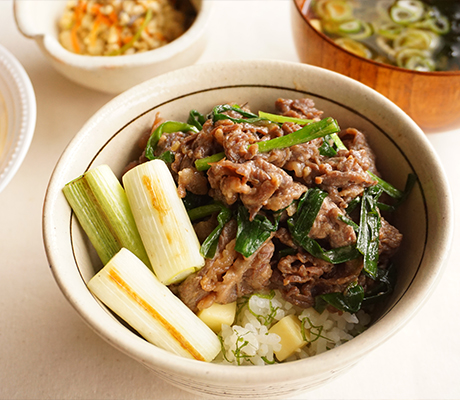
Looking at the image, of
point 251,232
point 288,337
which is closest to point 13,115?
point 251,232

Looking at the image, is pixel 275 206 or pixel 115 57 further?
pixel 115 57

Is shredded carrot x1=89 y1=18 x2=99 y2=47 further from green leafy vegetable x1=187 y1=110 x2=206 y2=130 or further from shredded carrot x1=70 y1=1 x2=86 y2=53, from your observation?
green leafy vegetable x1=187 y1=110 x2=206 y2=130

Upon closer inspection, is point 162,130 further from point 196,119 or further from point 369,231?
point 369,231

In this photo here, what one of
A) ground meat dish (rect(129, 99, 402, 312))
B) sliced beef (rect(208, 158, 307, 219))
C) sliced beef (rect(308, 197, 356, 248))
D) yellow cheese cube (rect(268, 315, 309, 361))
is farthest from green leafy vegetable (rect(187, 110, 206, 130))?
yellow cheese cube (rect(268, 315, 309, 361))

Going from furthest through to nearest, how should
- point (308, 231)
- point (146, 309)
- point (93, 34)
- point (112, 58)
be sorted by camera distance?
point (93, 34) → point (112, 58) → point (308, 231) → point (146, 309)

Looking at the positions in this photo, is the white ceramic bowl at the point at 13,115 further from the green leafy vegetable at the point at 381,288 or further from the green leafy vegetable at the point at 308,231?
the green leafy vegetable at the point at 381,288

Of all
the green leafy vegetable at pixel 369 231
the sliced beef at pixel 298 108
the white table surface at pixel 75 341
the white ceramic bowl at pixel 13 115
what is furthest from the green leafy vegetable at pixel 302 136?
the white ceramic bowl at pixel 13 115
